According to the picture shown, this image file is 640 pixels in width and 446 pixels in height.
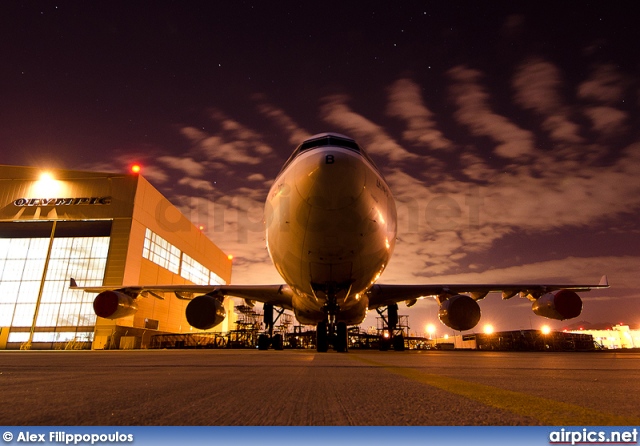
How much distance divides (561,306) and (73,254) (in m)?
32.8

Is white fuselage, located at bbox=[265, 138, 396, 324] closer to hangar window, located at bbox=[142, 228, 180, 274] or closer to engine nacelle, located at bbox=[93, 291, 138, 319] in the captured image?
engine nacelle, located at bbox=[93, 291, 138, 319]

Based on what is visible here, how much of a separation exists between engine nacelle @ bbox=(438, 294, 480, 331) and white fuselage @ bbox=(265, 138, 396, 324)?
4.47 metres

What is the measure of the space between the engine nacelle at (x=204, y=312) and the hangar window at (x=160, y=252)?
71.8 feet

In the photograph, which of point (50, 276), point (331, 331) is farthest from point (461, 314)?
point (50, 276)

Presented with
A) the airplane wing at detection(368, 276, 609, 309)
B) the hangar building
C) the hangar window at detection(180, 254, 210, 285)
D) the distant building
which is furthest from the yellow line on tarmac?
the distant building

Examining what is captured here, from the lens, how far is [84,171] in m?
32.6

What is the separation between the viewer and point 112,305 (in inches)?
550

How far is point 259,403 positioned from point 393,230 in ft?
21.2

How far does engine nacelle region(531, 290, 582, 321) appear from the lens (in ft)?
40.1

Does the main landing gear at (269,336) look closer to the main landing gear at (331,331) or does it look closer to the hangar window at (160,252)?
the main landing gear at (331,331)

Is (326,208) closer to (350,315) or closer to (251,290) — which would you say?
(350,315)

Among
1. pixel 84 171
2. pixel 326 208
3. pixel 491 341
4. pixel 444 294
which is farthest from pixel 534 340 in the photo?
pixel 84 171

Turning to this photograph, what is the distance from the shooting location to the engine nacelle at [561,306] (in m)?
12.2

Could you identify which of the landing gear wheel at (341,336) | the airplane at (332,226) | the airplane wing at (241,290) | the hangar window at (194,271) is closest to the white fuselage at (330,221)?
the airplane at (332,226)
